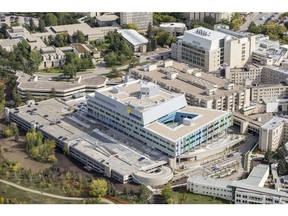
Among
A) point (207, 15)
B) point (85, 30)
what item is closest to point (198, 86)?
point (85, 30)

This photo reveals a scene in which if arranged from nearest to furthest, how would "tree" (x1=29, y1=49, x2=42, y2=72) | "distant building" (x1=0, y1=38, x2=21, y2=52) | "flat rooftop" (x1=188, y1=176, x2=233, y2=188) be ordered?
"flat rooftop" (x1=188, y1=176, x2=233, y2=188)
"tree" (x1=29, y1=49, x2=42, y2=72)
"distant building" (x1=0, y1=38, x2=21, y2=52)

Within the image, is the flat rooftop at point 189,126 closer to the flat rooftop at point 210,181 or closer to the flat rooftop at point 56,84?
the flat rooftop at point 210,181

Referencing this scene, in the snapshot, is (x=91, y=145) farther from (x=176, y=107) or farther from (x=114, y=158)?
(x=176, y=107)

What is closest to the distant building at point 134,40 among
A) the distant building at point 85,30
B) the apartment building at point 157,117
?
the distant building at point 85,30

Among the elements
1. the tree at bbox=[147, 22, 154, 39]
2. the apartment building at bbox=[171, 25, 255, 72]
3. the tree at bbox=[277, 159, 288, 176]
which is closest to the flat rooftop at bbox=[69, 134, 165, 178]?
the tree at bbox=[277, 159, 288, 176]

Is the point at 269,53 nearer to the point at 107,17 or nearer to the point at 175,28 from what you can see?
the point at 175,28

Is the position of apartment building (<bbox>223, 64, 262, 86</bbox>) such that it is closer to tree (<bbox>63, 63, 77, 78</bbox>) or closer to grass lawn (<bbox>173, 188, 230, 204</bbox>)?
tree (<bbox>63, 63, 77, 78</bbox>)

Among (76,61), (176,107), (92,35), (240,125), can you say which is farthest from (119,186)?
(92,35)
